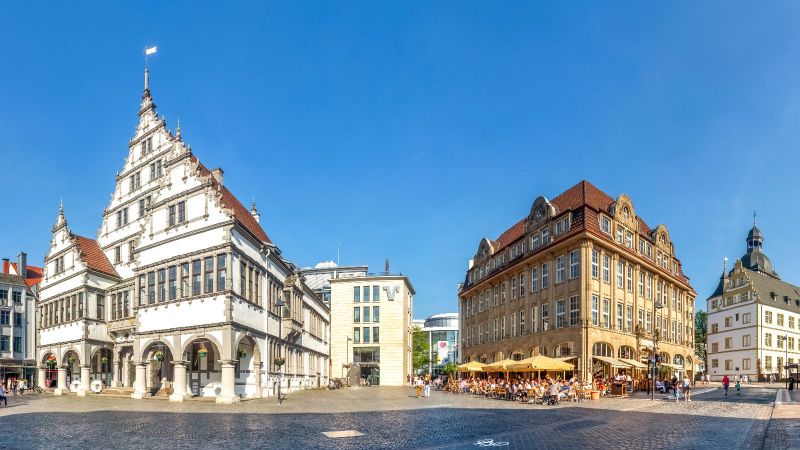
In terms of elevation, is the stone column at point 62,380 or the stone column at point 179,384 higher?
the stone column at point 179,384

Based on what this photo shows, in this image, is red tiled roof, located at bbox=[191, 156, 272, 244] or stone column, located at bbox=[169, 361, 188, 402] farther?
red tiled roof, located at bbox=[191, 156, 272, 244]

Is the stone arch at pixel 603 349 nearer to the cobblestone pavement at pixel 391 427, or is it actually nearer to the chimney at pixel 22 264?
the cobblestone pavement at pixel 391 427

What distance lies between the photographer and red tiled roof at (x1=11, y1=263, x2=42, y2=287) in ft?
259

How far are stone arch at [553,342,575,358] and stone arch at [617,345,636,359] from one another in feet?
14.9

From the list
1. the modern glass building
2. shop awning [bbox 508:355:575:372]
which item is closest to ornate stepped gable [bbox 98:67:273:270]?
shop awning [bbox 508:355:575:372]

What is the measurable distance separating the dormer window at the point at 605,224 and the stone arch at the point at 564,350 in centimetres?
972

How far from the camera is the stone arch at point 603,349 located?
49.4m

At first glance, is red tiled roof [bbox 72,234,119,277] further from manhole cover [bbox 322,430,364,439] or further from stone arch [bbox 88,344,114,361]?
manhole cover [bbox 322,430,364,439]

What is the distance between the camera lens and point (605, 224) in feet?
174

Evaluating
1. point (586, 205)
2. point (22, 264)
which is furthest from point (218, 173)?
A: point (22, 264)

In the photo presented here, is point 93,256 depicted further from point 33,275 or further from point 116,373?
point 33,275

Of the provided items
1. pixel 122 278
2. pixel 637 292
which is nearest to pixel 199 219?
pixel 122 278

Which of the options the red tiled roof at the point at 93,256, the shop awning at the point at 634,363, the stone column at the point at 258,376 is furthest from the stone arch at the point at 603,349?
the red tiled roof at the point at 93,256

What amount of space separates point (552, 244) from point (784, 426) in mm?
32149
